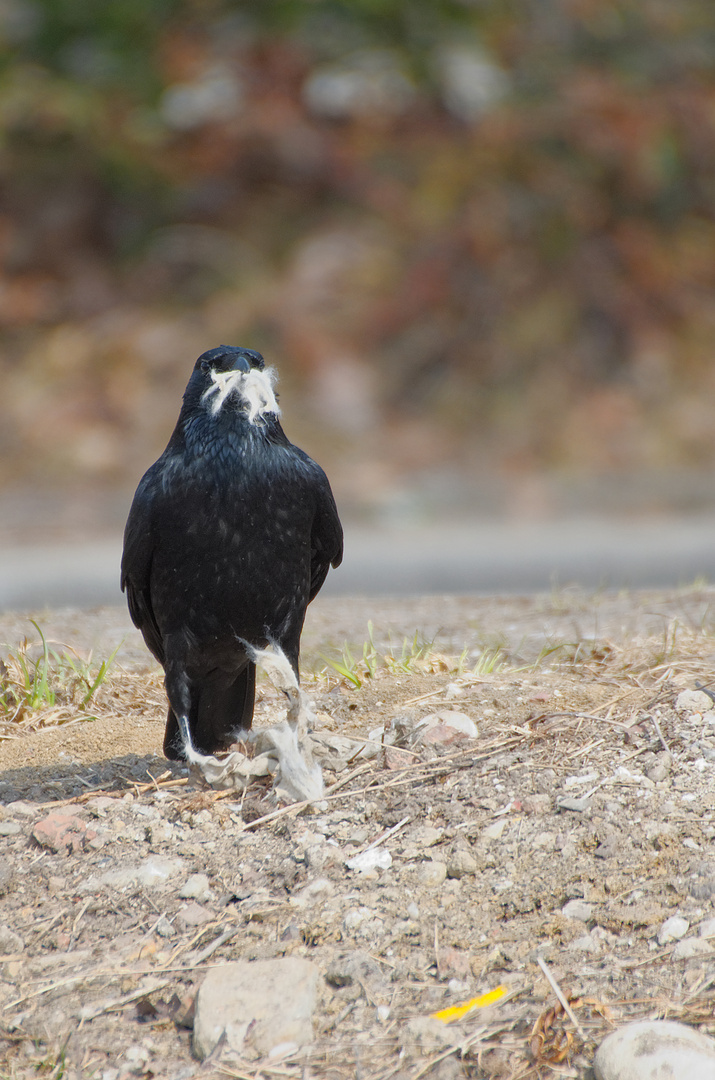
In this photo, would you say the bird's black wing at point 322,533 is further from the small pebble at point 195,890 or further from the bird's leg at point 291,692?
the small pebble at point 195,890

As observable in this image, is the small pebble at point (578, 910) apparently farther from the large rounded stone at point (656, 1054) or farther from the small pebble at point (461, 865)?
the large rounded stone at point (656, 1054)

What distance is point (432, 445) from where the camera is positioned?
30.0 ft

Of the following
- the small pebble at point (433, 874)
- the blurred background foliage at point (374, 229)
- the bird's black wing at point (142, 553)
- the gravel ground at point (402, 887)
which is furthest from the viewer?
the blurred background foliage at point (374, 229)

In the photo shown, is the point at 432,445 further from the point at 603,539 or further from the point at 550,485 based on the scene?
the point at 603,539

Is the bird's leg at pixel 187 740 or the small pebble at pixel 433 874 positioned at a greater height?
the bird's leg at pixel 187 740

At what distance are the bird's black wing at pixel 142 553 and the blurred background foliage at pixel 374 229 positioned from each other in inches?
209

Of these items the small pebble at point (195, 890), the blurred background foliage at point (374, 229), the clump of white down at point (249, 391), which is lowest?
the small pebble at point (195, 890)

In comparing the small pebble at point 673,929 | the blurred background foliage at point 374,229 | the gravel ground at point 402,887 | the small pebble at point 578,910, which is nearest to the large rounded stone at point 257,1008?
the gravel ground at point 402,887

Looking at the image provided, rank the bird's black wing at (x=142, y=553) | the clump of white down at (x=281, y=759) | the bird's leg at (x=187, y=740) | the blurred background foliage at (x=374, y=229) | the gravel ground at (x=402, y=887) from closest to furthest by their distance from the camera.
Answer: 1. the gravel ground at (x=402, y=887)
2. the clump of white down at (x=281, y=759)
3. the bird's leg at (x=187, y=740)
4. the bird's black wing at (x=142, y=553)
5. the blurred background foliage at (x=374, y=229)

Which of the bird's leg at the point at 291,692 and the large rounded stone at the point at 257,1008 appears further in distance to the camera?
the bird's leg at the point at 291,692

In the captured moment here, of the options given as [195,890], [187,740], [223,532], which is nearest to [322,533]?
[223,532]

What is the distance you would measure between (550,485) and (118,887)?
6426 millimetres

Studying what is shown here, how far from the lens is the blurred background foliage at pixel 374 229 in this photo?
9227 millimetres

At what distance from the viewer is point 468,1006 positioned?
→ 1.94 metres
